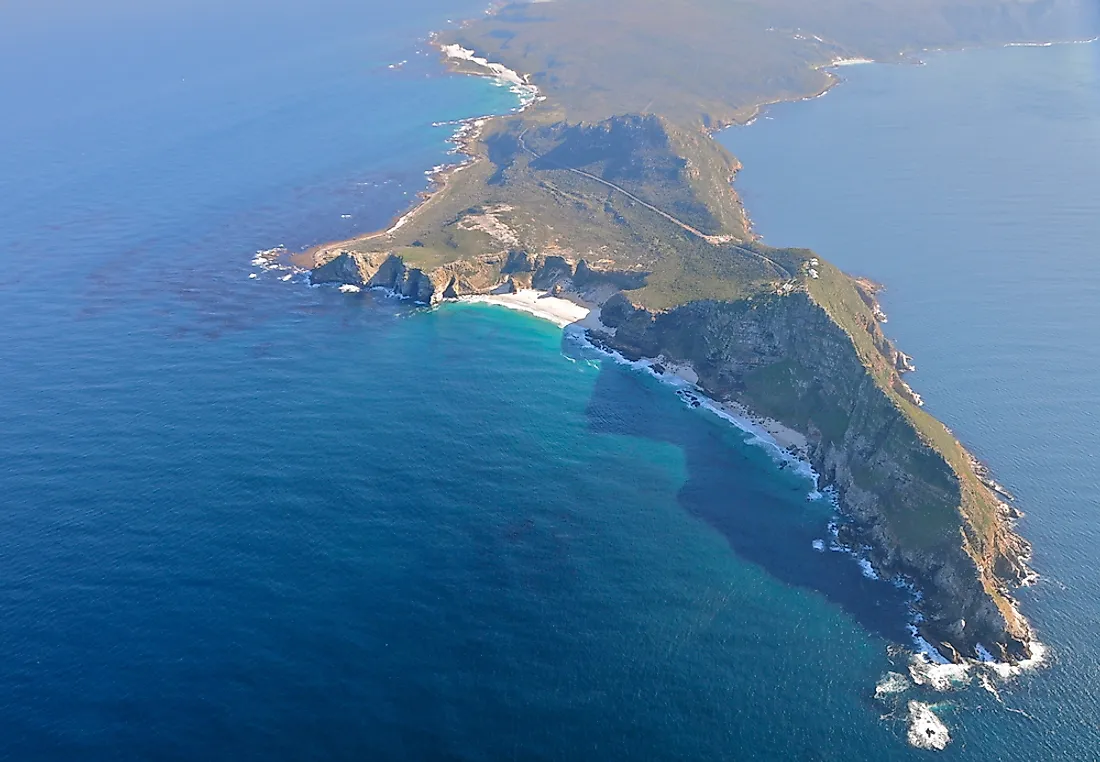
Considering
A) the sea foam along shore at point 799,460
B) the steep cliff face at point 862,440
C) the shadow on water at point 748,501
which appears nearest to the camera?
the sea foam along shore at point 799,460

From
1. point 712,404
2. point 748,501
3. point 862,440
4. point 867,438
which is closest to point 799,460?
point 862,440

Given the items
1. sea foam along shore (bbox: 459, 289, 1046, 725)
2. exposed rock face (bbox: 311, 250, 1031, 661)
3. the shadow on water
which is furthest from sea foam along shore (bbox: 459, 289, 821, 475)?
the shadow on water

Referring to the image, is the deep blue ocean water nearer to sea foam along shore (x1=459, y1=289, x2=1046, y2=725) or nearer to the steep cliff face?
sea foam along shore (x1=459, y1=289, x2=1046, y2=725)

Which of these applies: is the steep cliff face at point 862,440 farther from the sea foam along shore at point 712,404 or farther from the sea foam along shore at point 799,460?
the sea foam along shore at point 712,404

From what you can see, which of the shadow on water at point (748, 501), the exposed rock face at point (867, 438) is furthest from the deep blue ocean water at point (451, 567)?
the exposed rock face at point (867, 438)

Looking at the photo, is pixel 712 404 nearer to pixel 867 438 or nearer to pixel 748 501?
pixel 748 501
